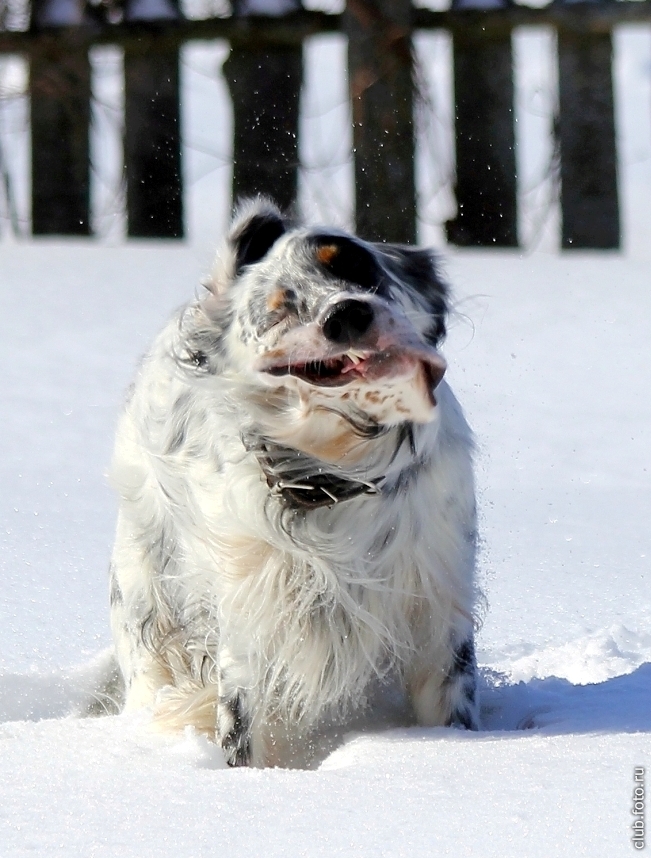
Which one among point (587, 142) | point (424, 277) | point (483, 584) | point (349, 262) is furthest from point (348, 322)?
Answer: point (587, 142)

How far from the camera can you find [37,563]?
12.1 ft

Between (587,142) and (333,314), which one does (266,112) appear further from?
(333,314)

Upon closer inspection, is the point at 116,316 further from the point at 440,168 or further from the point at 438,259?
the point at 438,259

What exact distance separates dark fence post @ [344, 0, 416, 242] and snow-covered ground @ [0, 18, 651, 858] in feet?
1.25

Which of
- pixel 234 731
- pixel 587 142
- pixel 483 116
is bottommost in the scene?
pixel 234 731

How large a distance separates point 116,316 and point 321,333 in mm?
4393

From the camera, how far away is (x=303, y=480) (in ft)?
8.05

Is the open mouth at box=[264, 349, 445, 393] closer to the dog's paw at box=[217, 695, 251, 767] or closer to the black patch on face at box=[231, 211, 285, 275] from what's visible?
the black patch on face at box=[231, 211, 285, 275]

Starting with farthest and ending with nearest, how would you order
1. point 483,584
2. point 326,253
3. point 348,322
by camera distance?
1. point 483,584
2. point 326,253
3. point 348,322

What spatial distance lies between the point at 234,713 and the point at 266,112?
472 centimetres

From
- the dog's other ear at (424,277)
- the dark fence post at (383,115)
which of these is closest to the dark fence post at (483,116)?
the dark fence post at (383,115)

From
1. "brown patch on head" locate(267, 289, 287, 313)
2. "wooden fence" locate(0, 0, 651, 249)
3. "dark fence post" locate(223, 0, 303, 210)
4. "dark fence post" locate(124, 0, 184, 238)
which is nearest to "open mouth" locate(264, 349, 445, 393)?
"brown patch on head" locate(267, 289, 287, 313)

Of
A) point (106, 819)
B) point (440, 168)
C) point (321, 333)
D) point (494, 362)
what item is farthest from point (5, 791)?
point (440, 168)

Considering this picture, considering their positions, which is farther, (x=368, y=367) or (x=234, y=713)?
(x=234, y=713)
